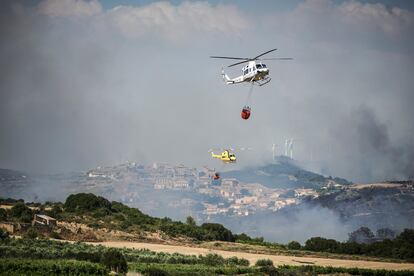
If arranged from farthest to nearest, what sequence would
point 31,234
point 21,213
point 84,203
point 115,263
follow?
1. point 84,203
2. point 21,213
3. point 31,234
4. point 115,263

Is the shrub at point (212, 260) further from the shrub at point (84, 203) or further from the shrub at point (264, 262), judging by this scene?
the shrub at point (84, 203)

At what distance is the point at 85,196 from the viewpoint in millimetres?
97312

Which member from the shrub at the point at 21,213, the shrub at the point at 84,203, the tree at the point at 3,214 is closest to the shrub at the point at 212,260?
the shrub at the point at 21,213

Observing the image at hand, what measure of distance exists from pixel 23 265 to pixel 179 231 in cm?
A: 4445

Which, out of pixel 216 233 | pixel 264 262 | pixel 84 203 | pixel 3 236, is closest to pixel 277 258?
pixel 264 262

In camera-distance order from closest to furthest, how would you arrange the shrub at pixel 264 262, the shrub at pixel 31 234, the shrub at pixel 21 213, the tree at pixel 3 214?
the shrub at pixel 264 262
the shrub at pixel 31 234
the tree at pixel 3 214
the shrub at pixel 21 213

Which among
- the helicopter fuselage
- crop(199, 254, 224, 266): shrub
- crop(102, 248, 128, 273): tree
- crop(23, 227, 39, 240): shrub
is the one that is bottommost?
Result: crop(102, 248, 128, 273): tree

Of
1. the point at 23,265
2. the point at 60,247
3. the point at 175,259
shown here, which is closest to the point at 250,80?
the point at 175,259

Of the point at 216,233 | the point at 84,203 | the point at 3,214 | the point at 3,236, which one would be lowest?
the point at 3,236

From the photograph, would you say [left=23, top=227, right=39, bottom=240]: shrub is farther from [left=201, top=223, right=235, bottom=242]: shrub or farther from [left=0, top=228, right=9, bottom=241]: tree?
[left=201, top=223, right=235, bottom=242]: shrub

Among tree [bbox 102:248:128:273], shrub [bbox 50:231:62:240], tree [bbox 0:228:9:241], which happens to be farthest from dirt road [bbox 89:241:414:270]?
tree [bbox 102:248:128:273]

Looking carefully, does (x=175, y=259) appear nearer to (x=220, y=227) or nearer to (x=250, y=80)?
(x=250, y=80)

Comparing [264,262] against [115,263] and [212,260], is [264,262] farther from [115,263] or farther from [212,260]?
[115,263]

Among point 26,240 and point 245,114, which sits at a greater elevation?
point 245,114
